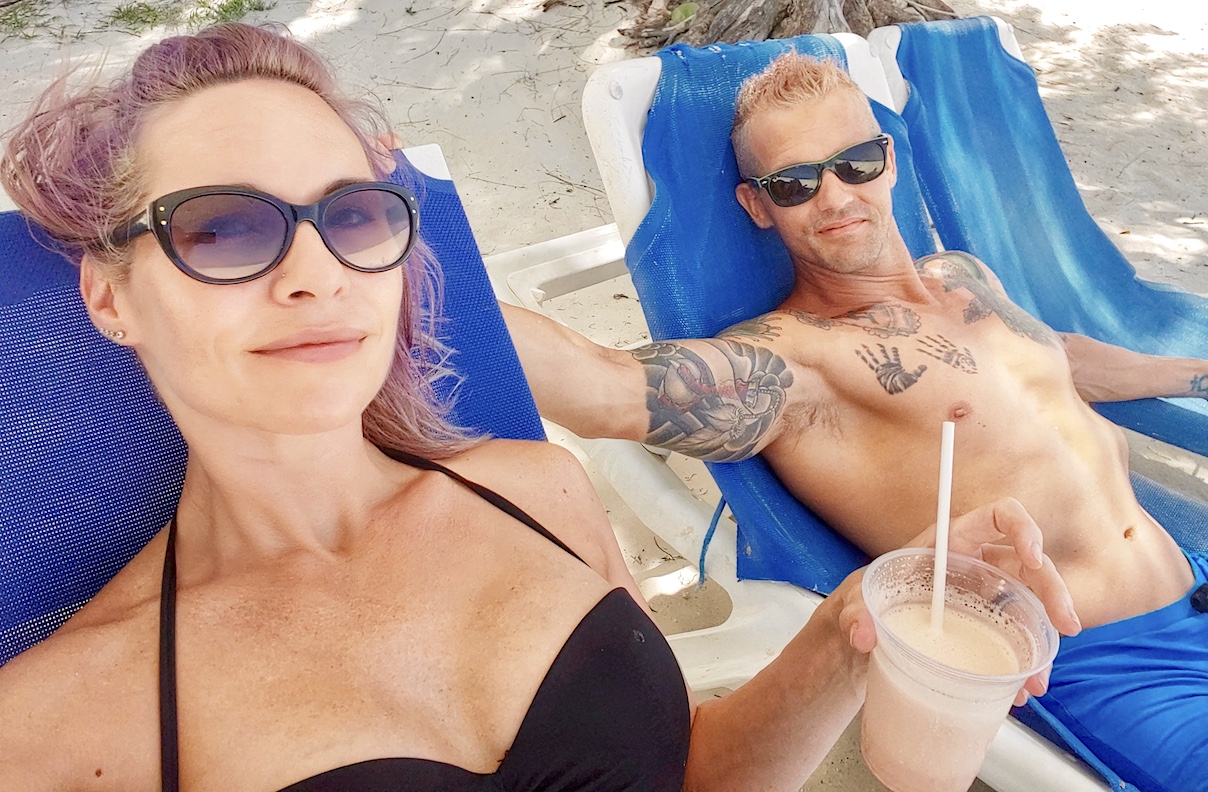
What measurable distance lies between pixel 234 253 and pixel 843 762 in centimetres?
188

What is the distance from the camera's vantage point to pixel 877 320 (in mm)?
2271

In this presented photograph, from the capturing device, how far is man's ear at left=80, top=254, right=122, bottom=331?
4.03 ft

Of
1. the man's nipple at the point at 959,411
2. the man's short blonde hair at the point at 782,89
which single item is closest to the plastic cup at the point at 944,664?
the man's nipple at the point at 959,411

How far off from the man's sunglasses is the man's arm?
3.01 ft

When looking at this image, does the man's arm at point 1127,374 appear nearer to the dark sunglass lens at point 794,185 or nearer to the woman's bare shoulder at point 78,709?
the dark sunglass lens at point 794,185

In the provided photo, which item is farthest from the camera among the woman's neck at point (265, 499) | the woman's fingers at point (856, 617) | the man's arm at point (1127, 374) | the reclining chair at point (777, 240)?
the man's arm at point (1127, 374)

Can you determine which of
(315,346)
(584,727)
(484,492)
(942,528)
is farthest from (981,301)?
(315,346)

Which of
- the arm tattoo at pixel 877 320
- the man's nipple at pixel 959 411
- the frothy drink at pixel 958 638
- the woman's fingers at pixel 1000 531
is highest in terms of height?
the woman's fingers at pixel 1000 531

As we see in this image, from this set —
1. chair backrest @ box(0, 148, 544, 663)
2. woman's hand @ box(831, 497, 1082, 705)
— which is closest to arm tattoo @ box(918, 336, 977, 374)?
woman's hand @ box(831, 497, 1082, 705)

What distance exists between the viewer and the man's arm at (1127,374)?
8.68ft

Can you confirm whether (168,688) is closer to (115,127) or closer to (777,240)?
(115,127)

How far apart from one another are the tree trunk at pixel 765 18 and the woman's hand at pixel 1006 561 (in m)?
4.12

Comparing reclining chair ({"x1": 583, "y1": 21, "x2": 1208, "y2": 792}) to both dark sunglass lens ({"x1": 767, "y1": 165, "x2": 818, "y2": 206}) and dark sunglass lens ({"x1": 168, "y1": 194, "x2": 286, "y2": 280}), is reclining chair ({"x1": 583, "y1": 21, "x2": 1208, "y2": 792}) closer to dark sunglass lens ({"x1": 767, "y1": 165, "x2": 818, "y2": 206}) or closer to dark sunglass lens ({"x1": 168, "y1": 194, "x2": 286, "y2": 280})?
dark sunglass lens ({"x1": 767, "y1": 165, "x2": 818, "y2": 206})

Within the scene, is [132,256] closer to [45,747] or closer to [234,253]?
[234,253]
